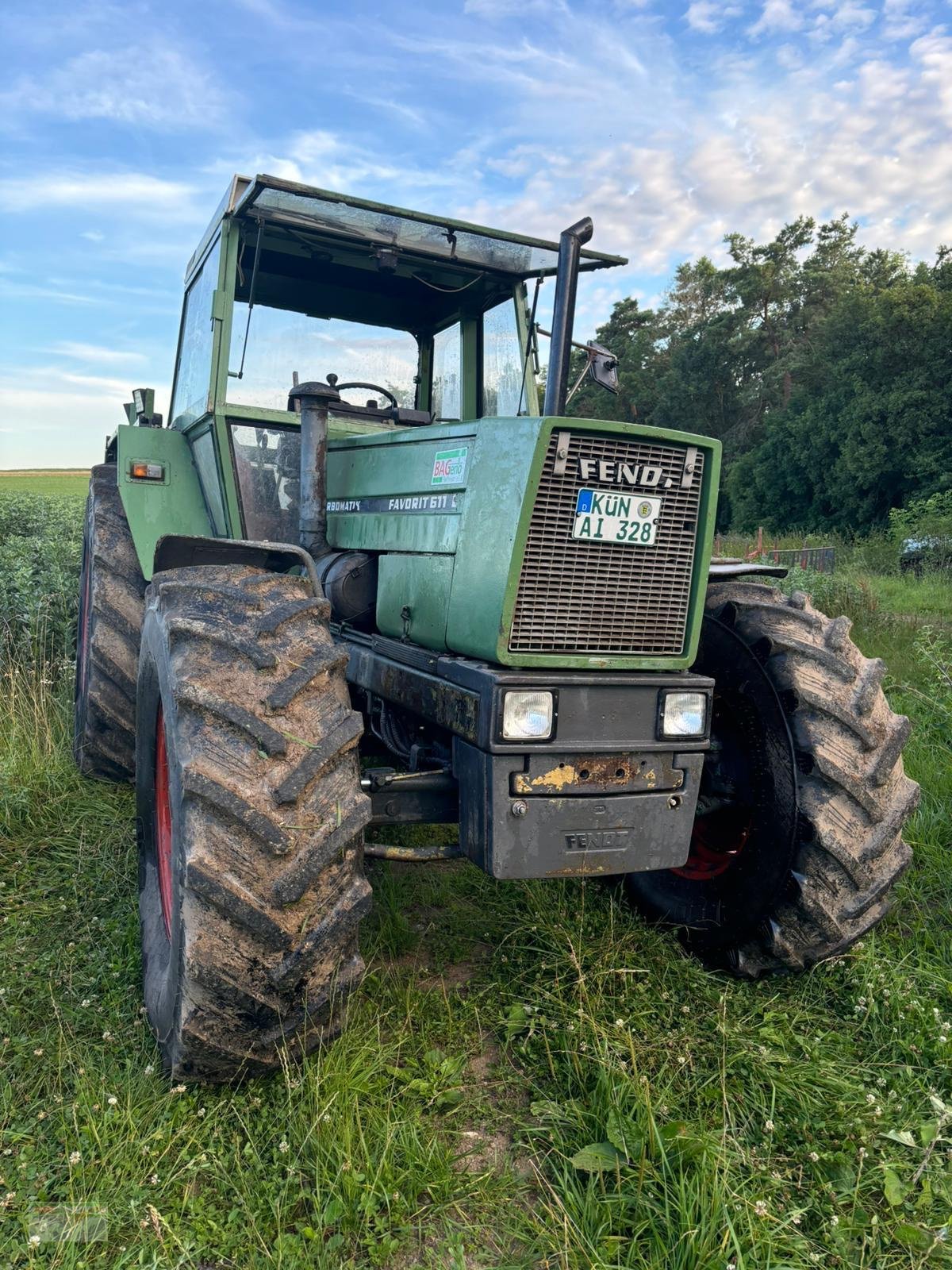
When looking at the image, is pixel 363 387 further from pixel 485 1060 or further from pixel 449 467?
pixel 485 1060

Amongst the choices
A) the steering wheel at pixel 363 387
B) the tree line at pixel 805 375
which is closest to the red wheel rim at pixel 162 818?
the steering wheel at pixel 363 387

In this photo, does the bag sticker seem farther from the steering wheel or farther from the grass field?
the grass field

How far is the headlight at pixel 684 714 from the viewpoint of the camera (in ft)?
8.25

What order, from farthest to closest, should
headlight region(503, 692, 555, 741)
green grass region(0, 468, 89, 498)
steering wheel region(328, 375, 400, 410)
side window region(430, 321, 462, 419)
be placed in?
green grass region(0, 468, 89, 498), side window region(430, 321, 462, 419), steering wheel region(328, 375, 400, 410), headlight region(503, 692, 555, 741)

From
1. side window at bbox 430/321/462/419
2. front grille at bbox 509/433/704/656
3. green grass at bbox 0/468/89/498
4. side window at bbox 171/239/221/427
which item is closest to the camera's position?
front grille at bbox 509/433/704/656

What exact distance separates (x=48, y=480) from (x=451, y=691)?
135 feet

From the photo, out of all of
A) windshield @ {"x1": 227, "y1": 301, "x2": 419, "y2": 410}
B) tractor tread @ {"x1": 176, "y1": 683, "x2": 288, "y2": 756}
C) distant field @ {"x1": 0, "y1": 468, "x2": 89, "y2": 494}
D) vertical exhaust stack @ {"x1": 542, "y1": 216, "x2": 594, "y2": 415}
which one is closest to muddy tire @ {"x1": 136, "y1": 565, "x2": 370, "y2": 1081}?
tractor tread @ {"x1": 176, "y1": 683, "x2": 288, "y2": 756}

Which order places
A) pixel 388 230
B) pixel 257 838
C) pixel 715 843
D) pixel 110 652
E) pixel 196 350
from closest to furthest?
pixel 257 838 < pixel 715 843 < pixel 388 230 < pixel 110 652 < pixel 196 350

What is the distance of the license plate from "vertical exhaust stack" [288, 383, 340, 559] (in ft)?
4.14

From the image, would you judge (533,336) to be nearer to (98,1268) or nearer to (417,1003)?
(417,1003)

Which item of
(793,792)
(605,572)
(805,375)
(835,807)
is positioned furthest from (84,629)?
(805,375)

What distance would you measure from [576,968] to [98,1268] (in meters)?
1.41

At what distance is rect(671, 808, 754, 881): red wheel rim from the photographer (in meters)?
3.13

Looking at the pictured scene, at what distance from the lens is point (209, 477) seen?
4.02 m
